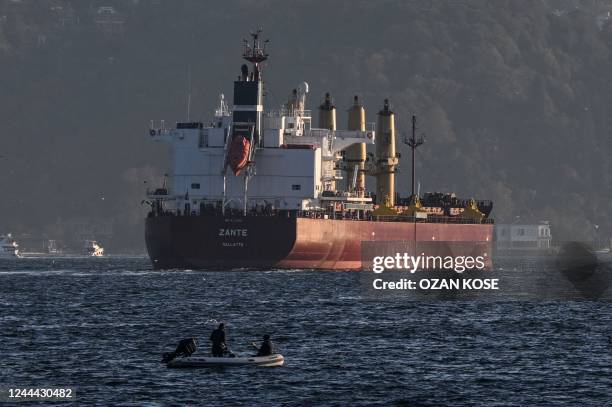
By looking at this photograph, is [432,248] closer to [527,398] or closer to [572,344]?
[572,344]

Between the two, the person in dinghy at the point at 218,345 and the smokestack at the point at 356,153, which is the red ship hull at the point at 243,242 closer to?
the smokestack at the point at 356,153

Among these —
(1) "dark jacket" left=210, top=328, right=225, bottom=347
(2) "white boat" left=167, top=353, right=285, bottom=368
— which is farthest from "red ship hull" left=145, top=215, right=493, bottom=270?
(2) "white boat" left=167, top=353, right=285, bottom=368

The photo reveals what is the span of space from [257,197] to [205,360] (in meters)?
79.0

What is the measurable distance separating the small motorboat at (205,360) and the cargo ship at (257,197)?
70.5 m

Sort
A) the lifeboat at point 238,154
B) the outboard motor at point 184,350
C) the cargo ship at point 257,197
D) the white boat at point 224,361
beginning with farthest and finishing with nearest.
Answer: the lifeboat at point 238,154
the cargo ship at point 257,197
the outboard motor at point 184,350
the white boat at point 224,361

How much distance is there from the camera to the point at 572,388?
190 ft

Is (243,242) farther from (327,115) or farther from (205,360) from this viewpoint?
(205,360)

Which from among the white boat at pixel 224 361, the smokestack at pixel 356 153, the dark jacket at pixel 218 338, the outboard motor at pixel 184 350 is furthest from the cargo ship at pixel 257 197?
the white boat at pixel 224 361

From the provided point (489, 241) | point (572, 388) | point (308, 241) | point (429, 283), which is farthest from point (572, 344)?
point (489, 241)

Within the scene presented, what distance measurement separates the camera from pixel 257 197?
139625 mm

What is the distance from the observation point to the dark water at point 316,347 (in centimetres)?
5634

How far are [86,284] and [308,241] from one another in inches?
914

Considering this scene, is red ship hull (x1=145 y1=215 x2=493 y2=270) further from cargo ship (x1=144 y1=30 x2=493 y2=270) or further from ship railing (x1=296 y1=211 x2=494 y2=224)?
ship railing (x1=296 y1=211 x2=494 y2=224)

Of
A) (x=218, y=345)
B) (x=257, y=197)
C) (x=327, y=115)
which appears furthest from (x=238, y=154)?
(x=218, y=345)
